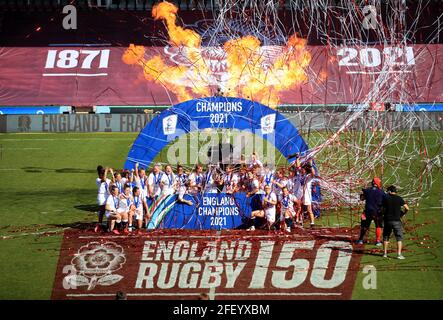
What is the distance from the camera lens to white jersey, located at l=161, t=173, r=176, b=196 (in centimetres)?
2048

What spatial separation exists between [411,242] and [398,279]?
129 inches

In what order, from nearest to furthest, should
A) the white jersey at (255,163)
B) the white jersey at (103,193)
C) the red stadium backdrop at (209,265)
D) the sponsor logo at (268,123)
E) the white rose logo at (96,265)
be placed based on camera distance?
the red stadium backdrop at (209,265) → the white rose logo at (96,265) → the white jersey at (103,193) → the sponsor logo at (268,123) → the white jersey at (255,163)

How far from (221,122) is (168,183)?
7.44ft

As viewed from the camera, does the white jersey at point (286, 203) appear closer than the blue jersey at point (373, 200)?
No

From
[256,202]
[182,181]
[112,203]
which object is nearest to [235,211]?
[256,202]

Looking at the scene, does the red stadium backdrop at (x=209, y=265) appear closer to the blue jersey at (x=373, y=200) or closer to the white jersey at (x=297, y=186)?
the blue jersey at (x=373, y=200)

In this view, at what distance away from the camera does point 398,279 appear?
50.9ft

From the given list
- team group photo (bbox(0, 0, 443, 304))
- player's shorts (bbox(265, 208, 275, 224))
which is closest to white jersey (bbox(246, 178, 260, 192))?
team group photo (bbox(0, 0, 443, 304))

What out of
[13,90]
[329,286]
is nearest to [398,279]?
[329,286]

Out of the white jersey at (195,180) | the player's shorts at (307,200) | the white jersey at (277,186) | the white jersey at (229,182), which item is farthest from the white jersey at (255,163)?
the player's shorts at (307,200)

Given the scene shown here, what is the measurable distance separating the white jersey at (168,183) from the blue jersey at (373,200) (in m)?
5.46

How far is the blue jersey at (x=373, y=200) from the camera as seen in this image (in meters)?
17.8

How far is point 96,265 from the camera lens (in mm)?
16641

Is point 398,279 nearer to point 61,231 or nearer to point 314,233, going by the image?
point 314,233
